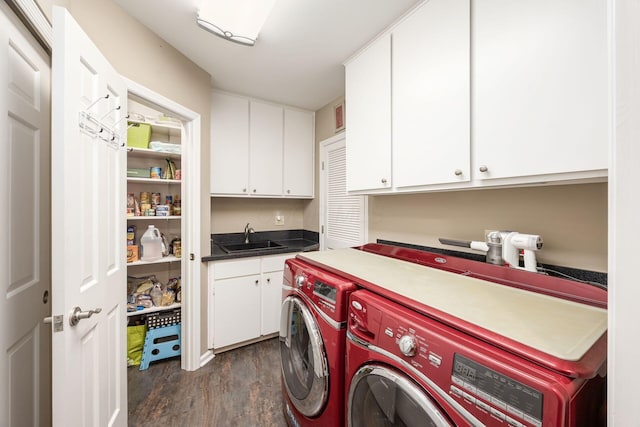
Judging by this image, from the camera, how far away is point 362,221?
7.11ft

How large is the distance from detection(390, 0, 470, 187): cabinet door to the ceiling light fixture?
79cm

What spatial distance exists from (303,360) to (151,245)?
5.99ft

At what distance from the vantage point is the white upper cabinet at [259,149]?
7.70 feet

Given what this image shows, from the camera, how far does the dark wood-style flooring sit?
4.96ft

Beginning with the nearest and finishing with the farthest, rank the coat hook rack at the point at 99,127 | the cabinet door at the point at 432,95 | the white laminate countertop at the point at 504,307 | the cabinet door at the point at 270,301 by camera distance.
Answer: the white laminate countertop at the point at 504,307 → the coat hook rack at the point at 99,127 → the cabinet door at the point at 432,95 → the cabinet door at the point at 270,301

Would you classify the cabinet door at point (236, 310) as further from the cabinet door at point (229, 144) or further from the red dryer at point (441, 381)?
the red dryer at point (441, 381)

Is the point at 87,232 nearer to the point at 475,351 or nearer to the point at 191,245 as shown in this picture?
the point at 191,245

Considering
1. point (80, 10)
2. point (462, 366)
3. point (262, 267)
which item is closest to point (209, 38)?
point (80, 10)

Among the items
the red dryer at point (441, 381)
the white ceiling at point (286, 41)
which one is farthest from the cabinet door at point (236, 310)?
the white ceiling at point (286, 41)

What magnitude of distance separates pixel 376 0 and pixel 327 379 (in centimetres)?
186

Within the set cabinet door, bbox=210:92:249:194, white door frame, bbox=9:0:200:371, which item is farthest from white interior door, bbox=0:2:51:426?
cabinet door, bbox=210:92:249:194

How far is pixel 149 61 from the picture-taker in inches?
60.2

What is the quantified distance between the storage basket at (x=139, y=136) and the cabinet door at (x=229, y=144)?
21.8 inches

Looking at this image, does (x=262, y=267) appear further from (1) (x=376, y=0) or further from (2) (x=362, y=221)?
(1) (x=376, y=0)
